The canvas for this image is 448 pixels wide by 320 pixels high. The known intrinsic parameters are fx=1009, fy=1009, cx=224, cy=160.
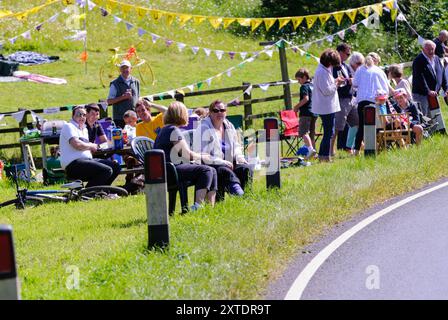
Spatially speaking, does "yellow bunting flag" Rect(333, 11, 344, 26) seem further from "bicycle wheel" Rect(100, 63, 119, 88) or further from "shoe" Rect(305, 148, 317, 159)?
"bicycle wheel" Rect(100, 63, 119, 88)

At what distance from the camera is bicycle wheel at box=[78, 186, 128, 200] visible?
50.3 ft

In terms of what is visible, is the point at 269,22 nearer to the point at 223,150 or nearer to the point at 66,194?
the point at 66,194

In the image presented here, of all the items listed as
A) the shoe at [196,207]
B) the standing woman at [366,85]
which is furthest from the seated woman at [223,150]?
the standing woman at [366,85]

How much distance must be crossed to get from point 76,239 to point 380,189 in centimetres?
400

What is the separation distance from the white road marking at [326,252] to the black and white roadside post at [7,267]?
8.08 feet

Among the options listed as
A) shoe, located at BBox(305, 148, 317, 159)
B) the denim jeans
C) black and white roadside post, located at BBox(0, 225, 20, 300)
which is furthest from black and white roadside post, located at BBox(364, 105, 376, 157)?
black and white roadside post, located at BBox(0, 225, 20, 300)

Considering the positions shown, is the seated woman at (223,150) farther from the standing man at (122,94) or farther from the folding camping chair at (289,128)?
the folding camping chair at (289,128)

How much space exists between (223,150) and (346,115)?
5.07 metres

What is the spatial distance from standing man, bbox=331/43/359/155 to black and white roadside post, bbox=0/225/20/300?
11.1 metres

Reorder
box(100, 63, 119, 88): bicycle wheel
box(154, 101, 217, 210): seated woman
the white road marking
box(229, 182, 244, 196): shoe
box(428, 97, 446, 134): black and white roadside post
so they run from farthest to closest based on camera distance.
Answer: box(100, 63, 119, 88): bicycle wheel
box(428, 97, 446, 134): black and white roadside post
box(229, 182, 244, 196): shoe
box(154, 101, 217, 210): seated woman
the white road marking

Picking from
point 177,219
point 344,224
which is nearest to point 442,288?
point 344,224

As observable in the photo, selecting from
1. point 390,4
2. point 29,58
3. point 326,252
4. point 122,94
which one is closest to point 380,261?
point 326,252

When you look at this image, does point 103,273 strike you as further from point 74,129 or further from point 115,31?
point 115,31

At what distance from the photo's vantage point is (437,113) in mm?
18156
